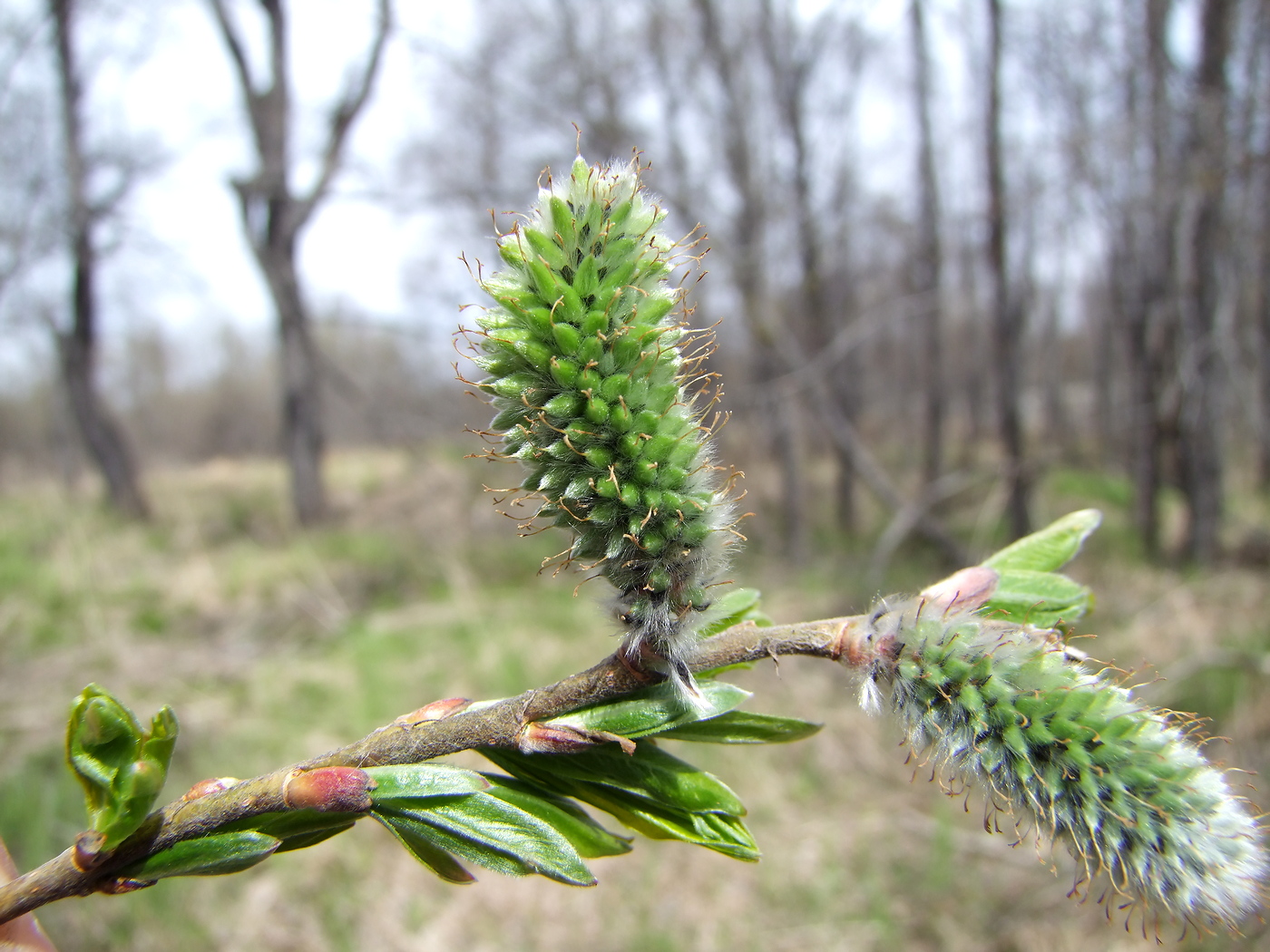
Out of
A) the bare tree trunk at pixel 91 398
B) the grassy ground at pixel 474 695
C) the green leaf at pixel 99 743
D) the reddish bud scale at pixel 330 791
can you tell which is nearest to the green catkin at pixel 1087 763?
the grassy ground at pixel 474 695

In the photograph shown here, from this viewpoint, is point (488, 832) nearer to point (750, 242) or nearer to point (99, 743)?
point (99, 743)

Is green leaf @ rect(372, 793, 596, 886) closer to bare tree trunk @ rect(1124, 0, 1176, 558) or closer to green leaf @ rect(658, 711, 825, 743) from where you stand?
green leaf @ rect(658, 711, 825, 743)

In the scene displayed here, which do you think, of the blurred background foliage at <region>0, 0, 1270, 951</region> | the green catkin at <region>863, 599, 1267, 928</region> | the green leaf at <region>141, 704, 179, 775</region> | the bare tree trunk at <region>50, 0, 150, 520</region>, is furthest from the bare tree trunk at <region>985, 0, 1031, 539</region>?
the bare tree trunk at <region>50, 0, 150, 520</region>

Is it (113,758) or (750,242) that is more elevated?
(750,242)

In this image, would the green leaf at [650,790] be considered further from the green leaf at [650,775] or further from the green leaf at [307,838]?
the green leaf at [307,838]

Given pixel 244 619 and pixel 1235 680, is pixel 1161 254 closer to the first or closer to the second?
pixel 1235 680

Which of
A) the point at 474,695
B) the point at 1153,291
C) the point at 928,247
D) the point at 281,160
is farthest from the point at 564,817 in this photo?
the point at 928,247

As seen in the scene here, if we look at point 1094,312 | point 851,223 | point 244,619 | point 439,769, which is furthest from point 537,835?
point 1094,312
